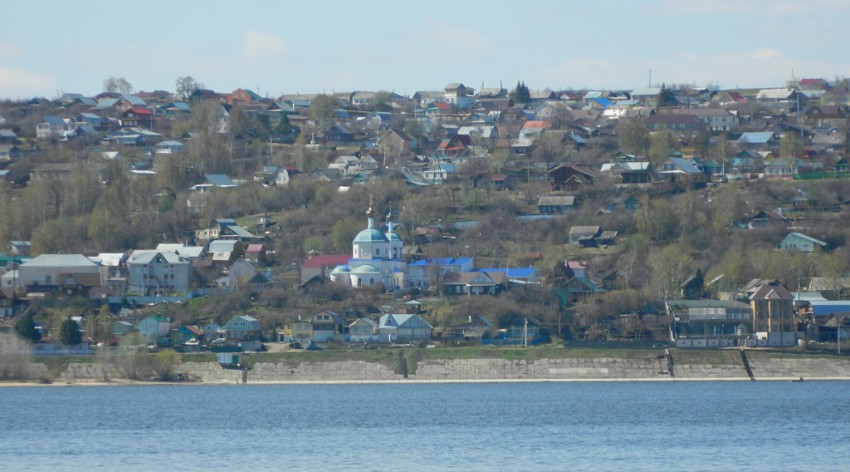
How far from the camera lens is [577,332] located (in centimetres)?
7656

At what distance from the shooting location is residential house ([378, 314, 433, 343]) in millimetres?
75875

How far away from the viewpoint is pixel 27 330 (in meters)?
75.6

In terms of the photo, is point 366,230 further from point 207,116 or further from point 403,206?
point 207,116

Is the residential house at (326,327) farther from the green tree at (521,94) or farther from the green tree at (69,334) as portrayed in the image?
the green tree at (521,94)

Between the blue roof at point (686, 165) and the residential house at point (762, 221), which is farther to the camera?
the blue roof at point (686, 165)

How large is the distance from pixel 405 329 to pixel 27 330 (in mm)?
16399

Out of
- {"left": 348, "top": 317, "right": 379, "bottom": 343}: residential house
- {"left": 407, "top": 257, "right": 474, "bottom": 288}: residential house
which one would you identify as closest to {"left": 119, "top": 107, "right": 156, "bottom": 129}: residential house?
{"left": 407, "top": 257, "right": 474, "bottom": 288}: residential house

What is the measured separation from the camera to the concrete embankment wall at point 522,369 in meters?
71.0

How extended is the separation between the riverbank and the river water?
63cm

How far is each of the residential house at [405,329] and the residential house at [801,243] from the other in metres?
22.3

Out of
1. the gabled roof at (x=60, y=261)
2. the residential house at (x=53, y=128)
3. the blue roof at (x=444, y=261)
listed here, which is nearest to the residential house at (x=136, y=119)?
the residential house at (x=53, y=128)

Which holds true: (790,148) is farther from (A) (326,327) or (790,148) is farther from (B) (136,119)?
(B) (136,119)

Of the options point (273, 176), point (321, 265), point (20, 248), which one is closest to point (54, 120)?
point (273, 176)

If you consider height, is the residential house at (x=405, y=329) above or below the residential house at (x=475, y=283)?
below
